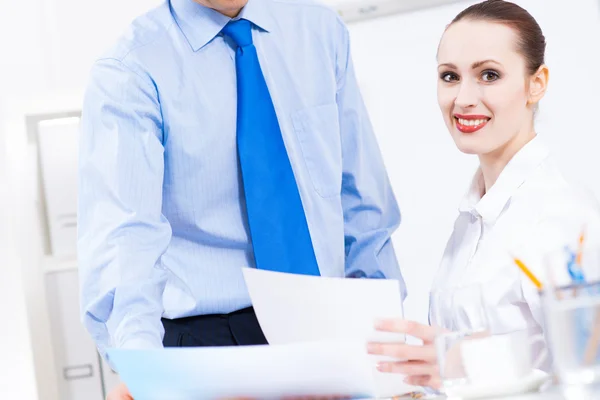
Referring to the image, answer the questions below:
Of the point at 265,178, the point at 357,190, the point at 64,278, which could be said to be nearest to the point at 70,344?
the point at 64,278

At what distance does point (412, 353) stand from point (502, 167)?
667mm

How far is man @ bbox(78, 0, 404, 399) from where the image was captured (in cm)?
153

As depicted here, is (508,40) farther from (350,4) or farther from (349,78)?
(350,4)

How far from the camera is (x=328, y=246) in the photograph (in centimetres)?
178

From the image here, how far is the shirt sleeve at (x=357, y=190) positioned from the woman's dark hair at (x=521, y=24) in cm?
29

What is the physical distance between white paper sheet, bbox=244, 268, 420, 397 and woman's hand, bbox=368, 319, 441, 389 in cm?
1

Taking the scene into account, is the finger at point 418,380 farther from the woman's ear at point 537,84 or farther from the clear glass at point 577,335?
the woman's ear at point 537,84

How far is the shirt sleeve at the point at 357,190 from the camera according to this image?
1.89 meters

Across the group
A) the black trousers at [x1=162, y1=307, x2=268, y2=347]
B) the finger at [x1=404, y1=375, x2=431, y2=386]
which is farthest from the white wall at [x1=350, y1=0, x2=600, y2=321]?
the finger at [x1=404, y1=375, x2=431, y2=386]

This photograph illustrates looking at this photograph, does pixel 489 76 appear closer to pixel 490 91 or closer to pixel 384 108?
pixel 490 91

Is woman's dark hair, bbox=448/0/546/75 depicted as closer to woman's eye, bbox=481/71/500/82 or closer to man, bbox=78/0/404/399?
woman's eye, bbox=481/71/500/82

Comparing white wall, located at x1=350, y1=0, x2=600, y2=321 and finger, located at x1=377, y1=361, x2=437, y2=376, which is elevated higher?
white wall, located at x1=350, y1=0, x2=600, y2=321

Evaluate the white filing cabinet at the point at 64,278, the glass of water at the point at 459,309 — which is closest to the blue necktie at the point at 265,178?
the glass of water at the point at 459,309

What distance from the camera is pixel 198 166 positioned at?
5.48 feet
